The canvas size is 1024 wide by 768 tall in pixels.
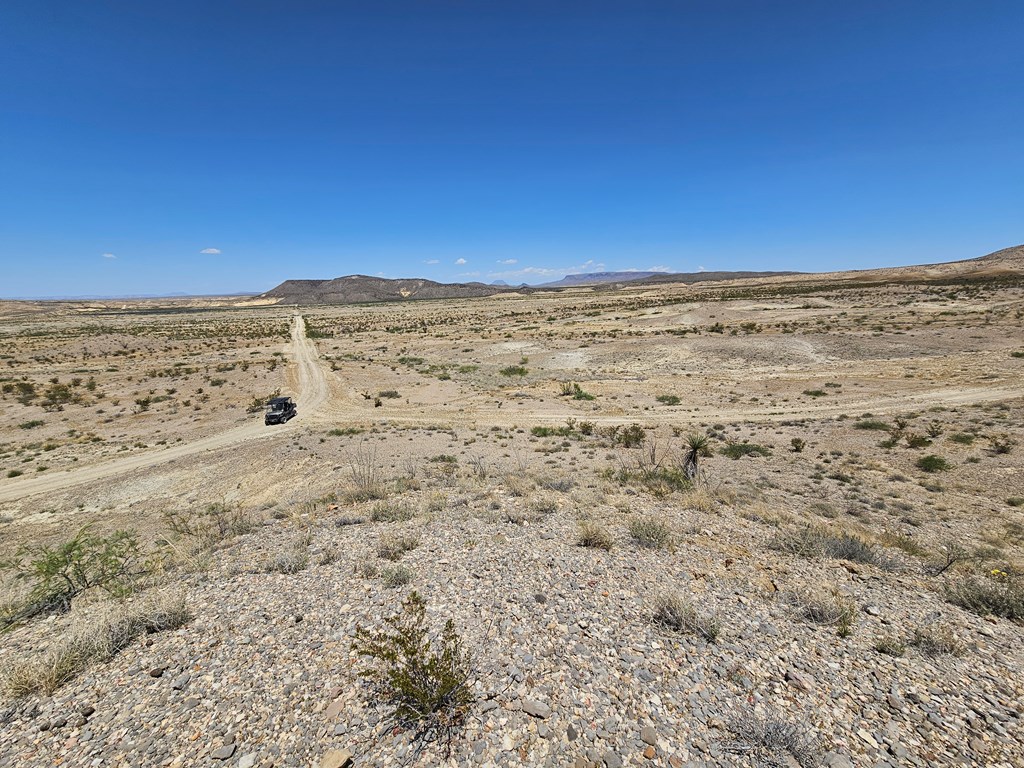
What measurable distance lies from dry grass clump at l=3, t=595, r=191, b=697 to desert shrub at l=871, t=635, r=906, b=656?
9.62 m

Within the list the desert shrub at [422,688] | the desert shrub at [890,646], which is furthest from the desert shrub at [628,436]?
the desert shrub at [422,688]

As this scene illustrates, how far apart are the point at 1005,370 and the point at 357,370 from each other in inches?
1986

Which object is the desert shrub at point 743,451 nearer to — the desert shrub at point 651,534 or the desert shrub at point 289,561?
the desert shrub at point 651,534

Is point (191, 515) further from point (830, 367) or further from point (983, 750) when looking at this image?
point (830, 367)

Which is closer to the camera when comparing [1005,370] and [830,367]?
[1005,370]

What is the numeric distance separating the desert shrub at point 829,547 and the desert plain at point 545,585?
0.06 m

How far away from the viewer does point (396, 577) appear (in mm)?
7309

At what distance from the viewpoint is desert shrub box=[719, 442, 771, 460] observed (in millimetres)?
18562

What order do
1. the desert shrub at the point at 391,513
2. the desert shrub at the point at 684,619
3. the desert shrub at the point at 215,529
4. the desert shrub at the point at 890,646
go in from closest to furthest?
the desert shrub at the point at 890,646, the desert shrub at the point at 684,619, the desert shrub at the point at 215,529, the desert shrub at the point at 391,513

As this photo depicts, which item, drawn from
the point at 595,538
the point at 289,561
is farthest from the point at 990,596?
the point at 289,561

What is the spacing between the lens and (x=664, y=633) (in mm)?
5992

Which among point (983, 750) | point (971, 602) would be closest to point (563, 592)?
point (983, 750)

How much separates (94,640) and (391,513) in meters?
5.81

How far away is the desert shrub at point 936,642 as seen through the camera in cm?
559
